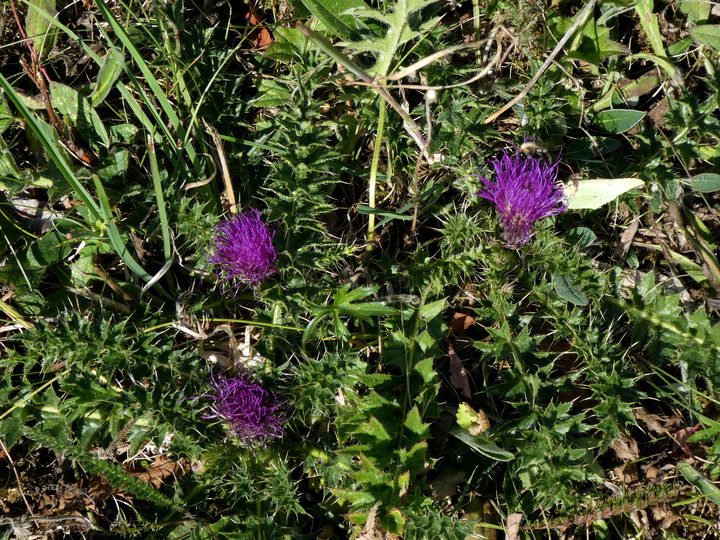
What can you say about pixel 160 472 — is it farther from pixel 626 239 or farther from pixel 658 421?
pixel 626 239

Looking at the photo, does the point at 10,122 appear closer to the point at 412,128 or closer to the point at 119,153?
the point at 119,153

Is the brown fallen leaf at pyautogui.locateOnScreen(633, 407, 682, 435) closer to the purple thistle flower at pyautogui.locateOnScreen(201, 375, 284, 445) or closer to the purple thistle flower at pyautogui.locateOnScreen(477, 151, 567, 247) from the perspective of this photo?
the purple thistle flower at pyautogui.locateOnScreen(477, 151, 567, 247)

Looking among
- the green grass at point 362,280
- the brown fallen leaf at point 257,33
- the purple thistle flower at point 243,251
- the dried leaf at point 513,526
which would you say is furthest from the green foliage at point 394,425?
the brown fallen leaf at point 257,33

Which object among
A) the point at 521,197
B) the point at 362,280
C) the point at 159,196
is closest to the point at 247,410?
the point at 362,280

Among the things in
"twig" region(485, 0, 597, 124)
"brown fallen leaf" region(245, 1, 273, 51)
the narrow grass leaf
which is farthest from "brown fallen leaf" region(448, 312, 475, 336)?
"brown fallen leaf" region(245, 1, 273, 51)

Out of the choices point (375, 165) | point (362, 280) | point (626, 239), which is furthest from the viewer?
point (626, 239)

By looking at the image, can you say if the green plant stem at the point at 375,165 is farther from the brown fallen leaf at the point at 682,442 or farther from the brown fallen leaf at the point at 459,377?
the brown fallen leaf at the point at 682,442

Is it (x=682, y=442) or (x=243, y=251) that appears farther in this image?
(x=682, y=442)
